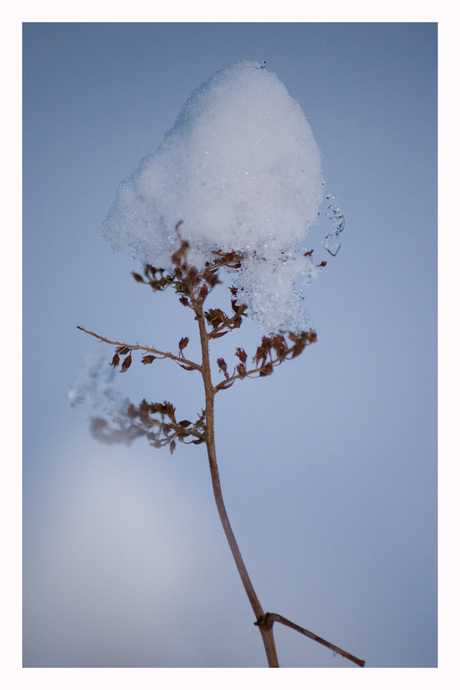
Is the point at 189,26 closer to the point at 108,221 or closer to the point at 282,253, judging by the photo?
the point at 108,221

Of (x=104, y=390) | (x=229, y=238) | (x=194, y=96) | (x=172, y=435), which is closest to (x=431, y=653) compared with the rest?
(x=172, y=435)

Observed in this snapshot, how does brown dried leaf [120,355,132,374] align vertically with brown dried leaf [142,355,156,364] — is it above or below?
below

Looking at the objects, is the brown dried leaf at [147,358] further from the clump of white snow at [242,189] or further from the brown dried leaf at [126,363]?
the clump of white snow at [242,189]

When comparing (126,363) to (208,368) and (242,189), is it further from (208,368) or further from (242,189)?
(242,189)

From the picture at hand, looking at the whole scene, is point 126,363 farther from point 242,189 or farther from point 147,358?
point 242,189

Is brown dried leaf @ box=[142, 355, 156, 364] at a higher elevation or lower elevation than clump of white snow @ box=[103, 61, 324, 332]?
lower

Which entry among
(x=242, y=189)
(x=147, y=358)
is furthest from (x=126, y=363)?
(x=242, y=189)

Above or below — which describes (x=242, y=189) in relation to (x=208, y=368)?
above

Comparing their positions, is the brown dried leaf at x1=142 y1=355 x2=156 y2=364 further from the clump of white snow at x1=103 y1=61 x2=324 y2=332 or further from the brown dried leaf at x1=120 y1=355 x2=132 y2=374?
the clump of white snow at x1=103 y1=61 x2=324 y2=332
